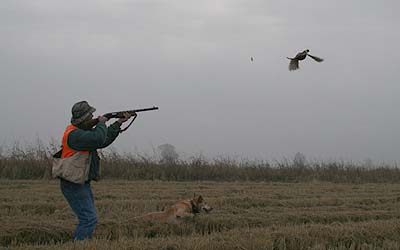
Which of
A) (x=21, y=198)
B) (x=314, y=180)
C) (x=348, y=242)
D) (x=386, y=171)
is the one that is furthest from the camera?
(x=386, y=171)

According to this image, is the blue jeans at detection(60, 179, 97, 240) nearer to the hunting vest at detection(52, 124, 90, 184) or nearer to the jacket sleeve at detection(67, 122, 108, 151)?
the hunting vest at detection(52, 124, 90, 184)

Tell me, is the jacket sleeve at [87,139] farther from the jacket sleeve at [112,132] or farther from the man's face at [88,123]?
the jacket sleeve at [112,132]

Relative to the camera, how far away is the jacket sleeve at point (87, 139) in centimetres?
639

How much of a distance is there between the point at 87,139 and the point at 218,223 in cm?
317

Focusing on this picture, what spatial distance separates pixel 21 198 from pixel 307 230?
6.77 meters

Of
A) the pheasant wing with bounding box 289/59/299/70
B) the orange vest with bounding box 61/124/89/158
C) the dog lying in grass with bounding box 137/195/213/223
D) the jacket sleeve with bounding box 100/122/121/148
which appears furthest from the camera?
the dog lying in grass with bounding box 137/195/213/223

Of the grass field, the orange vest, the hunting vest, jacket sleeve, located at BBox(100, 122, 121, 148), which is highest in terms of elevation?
jacket sleeve, located at BBox(100, 122, 121, 148)

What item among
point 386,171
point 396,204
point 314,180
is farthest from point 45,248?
point 386,171

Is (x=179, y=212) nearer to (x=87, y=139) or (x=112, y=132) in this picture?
(x=112, y=132)

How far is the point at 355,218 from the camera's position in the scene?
9391 mm

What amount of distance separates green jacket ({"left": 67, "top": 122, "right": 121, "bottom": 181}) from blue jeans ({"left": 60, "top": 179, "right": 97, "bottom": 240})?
25 centimetres

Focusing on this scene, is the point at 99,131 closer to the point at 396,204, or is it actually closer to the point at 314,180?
the point at 396,204

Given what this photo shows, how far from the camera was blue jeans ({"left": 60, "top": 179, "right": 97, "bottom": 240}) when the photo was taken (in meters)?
6.62

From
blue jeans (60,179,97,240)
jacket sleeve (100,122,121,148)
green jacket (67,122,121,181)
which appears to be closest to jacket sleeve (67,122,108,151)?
green jacket (67,122,121,181)
